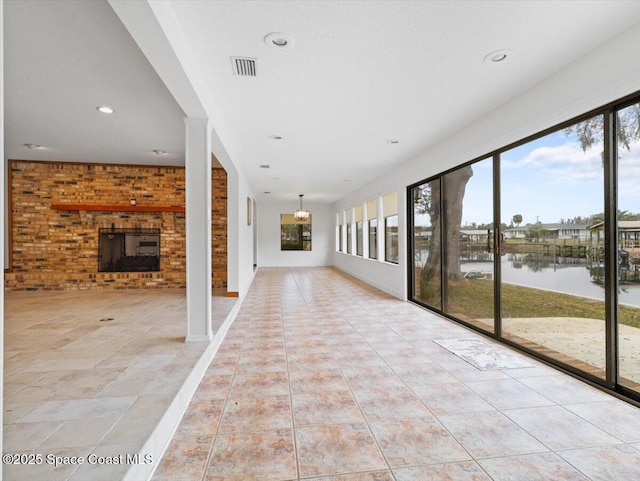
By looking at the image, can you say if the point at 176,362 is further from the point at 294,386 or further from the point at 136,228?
the point at 136,228

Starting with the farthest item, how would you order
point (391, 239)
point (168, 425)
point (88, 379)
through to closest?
1. point (391, 239)
2. point (88, 379)
3. point (168, 425)

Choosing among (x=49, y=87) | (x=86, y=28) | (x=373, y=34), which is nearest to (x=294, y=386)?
(x=373, y=34)

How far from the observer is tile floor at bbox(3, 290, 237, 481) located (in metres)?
→ 2.01

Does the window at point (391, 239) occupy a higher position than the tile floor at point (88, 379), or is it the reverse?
the window at point (391, 239)

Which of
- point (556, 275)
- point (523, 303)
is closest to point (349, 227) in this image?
point (523, 303)

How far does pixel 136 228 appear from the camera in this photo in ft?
24.0

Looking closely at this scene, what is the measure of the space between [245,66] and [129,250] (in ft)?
18.5

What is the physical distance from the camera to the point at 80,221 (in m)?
7.12

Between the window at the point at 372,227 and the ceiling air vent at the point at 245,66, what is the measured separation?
570 cm

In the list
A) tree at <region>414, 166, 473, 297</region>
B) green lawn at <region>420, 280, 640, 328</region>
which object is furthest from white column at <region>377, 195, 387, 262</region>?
green lawn at <region>420, 280, 640, 328</region>

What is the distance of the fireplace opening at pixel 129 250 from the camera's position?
7.24 meters

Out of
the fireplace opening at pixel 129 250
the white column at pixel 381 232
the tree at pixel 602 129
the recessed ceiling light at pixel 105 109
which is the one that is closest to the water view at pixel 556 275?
the tree at pixel 602 129

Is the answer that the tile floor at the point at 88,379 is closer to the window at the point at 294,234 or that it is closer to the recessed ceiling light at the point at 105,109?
the recessed ceiling light at the point at 105,109

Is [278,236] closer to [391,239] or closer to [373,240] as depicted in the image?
[373,240]
